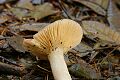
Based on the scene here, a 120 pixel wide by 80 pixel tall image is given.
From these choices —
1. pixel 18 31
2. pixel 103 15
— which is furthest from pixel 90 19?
pixel 18 31

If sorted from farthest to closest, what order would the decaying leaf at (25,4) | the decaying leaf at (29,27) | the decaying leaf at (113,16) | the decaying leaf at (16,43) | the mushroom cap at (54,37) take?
the decaying leaf at (25,4)
the decaying leaf at (113,16)
the decaying leaf at (29,27)
the decaying leaf at (16,43)
the mushroom cap at (54,37)

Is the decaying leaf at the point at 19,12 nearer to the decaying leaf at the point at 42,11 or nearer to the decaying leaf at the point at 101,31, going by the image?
the decaying leaf at the point at 42,11

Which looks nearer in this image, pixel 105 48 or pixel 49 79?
pixel 49 79

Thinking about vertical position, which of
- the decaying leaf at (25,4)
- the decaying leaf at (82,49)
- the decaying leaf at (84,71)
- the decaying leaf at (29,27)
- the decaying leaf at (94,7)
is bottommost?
the decaying leaf at (84,71)

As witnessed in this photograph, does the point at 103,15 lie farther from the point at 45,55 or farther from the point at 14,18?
the point at 45,55

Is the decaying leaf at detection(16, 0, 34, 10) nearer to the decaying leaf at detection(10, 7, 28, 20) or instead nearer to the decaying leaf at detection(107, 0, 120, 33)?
the decaying leaf at detection(10, 7, 28, 20)

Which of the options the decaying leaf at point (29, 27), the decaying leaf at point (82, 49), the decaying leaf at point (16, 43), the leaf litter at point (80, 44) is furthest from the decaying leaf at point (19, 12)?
the decaying leaf at point (82, 49)

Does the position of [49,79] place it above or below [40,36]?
below

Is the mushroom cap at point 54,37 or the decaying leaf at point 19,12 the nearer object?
the mushroom cap at point 54,37

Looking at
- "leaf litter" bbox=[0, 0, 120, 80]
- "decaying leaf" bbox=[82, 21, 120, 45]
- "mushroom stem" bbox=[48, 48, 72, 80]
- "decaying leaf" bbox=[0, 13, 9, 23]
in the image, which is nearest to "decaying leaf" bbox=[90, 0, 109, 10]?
"leaf litter" bbox=[0, 0, 120, 80]
